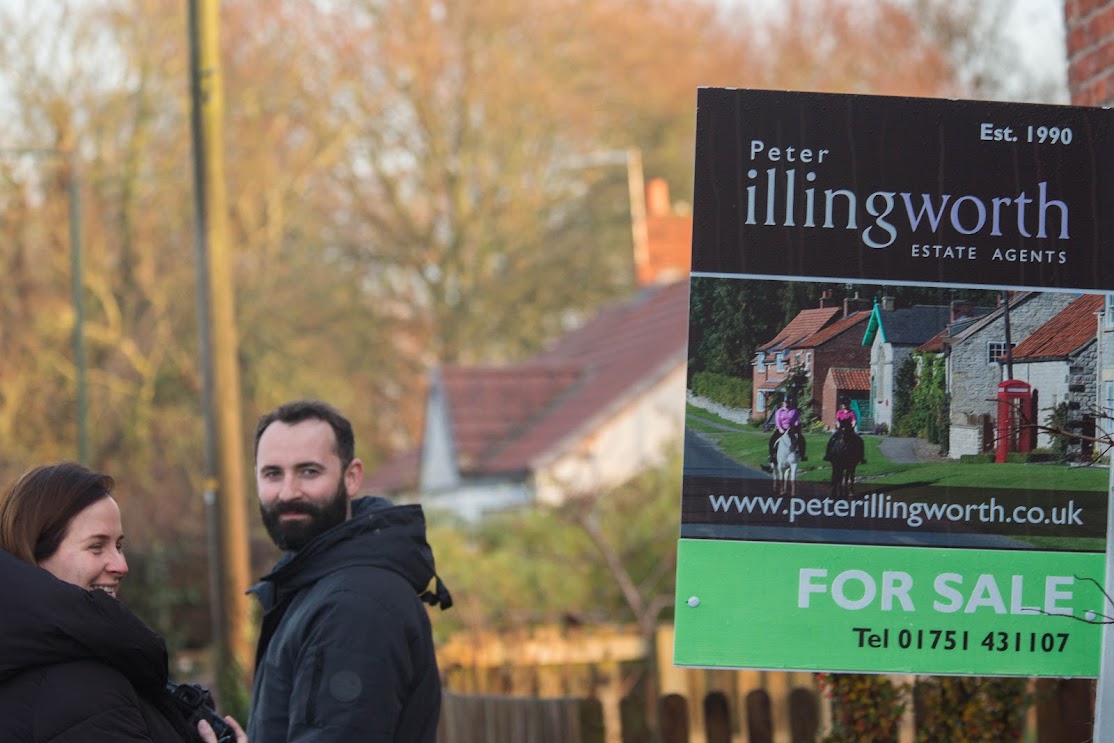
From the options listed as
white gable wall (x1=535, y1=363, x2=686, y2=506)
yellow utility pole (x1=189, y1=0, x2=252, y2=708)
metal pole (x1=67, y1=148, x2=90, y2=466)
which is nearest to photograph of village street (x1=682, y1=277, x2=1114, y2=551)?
yellow utility pole (x1=189, y1=0, x2=252, y2=708)

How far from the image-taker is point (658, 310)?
25.3m

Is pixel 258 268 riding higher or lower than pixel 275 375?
higher

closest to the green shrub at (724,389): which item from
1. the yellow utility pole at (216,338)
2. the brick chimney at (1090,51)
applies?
the brick chimney at (1090,51)

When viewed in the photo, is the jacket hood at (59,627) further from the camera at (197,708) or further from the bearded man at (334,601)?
the bearded man at (334,601)

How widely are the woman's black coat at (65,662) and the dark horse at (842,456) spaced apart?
5.35 ft

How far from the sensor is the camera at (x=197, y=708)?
141 inches

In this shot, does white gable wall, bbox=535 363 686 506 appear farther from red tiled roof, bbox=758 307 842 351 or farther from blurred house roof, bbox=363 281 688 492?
red tiled roof, bbox=758 307 842 351

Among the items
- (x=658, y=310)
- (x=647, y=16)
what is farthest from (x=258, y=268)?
(x=647, y=16)

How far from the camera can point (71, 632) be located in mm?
3211

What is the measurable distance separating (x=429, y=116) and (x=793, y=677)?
74.0 feet

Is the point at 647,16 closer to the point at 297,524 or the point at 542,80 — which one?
the point at 542,80

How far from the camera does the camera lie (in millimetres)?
3584

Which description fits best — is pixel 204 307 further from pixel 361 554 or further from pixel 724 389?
pixel 724 389

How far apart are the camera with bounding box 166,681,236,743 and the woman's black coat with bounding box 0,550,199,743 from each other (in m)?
0.24
